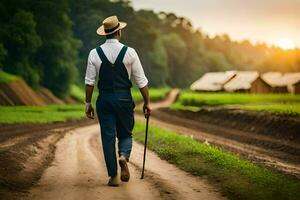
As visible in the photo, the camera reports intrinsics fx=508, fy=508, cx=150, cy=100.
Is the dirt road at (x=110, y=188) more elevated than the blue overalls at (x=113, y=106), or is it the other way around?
the blue overalls at (x=113, y=106)

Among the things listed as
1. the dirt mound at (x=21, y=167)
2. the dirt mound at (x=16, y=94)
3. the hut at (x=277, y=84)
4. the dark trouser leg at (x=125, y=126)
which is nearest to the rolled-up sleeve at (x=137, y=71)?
the dark trouser leg at (x=125, y=126)

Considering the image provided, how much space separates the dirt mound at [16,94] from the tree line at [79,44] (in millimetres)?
3123

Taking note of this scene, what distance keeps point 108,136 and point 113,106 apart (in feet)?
1.86

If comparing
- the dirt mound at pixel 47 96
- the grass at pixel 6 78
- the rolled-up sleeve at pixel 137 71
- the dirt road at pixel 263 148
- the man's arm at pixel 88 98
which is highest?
the grass at pixel 6 78

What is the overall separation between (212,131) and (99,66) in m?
22.7

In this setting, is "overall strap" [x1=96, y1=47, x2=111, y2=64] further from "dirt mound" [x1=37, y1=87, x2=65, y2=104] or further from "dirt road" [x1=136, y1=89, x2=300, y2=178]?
"dirt mound" [x1=37, y1=87, x2=65, y2=104]

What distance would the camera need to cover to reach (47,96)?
62.3 meters

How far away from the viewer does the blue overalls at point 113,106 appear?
9430mm

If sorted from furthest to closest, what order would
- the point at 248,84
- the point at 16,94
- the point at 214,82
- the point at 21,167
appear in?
the point at 214,82 < the point at 248,84 < the point at 16,94 < the point at 21,167

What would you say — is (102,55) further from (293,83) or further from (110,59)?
(293,83)

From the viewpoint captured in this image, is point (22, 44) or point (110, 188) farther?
point (22, 44)

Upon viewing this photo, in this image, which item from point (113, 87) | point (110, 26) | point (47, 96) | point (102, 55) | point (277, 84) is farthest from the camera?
point (277, 84)

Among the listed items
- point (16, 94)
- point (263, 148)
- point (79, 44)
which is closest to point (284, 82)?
point (79, 44)

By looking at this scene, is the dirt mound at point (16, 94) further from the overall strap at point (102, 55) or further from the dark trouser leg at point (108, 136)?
the overall strap at point (102, 55)
